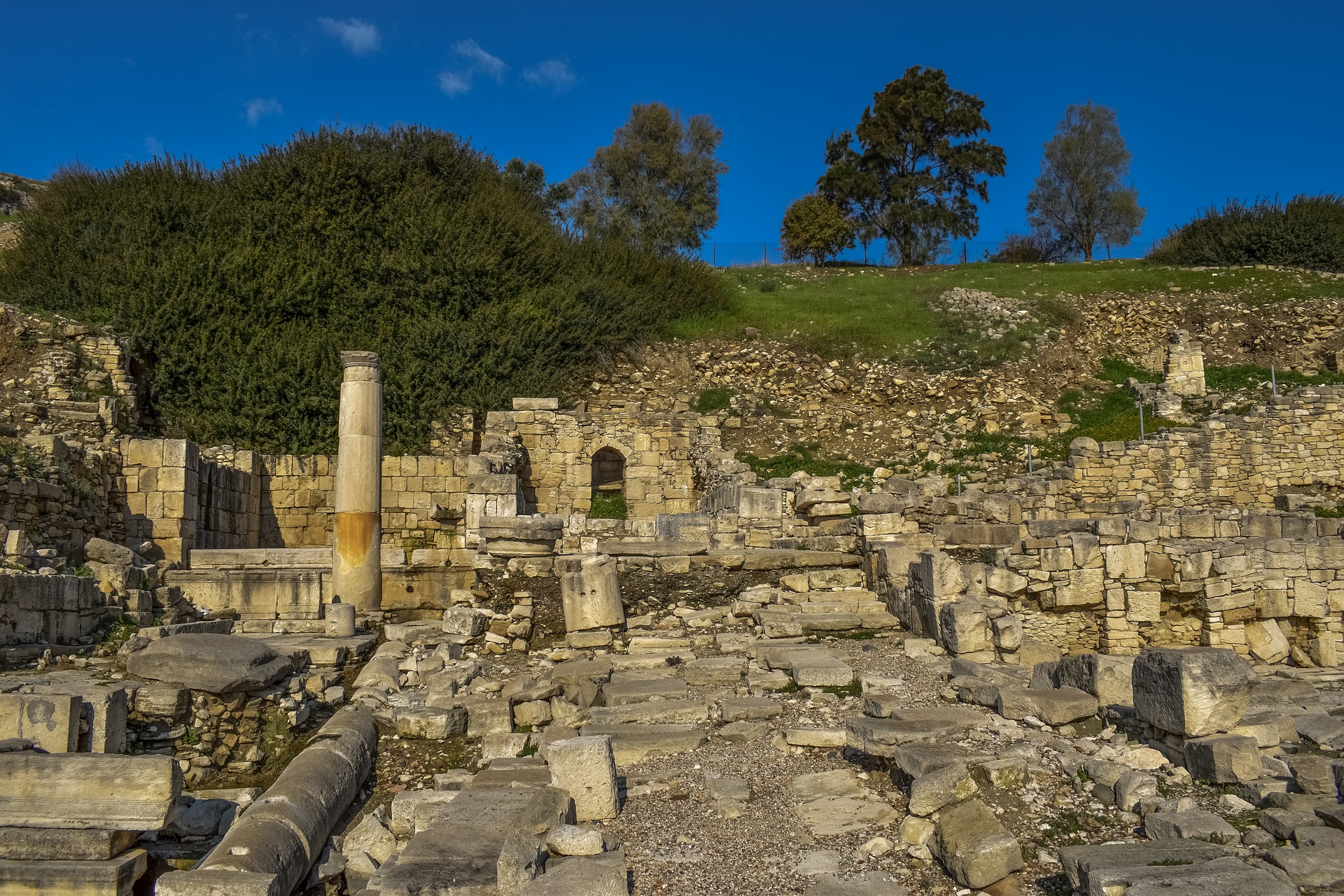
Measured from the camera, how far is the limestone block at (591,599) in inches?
390

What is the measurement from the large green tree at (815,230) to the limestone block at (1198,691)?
3471cm

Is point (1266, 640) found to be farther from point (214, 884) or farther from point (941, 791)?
point (214, 884)

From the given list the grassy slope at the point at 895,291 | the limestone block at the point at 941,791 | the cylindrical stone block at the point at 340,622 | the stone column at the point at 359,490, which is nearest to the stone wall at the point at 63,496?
the stone column at the point at 359,490

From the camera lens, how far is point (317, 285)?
2367 centimetres

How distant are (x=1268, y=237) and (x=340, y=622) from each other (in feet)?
115

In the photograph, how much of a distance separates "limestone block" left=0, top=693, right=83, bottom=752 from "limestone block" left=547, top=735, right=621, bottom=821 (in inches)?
117

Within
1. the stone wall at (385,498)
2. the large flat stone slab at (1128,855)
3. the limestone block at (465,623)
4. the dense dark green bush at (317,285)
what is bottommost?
the large flat stone slab at (1128,855)

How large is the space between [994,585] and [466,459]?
12.1 meters

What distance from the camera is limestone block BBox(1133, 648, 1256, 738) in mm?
5680

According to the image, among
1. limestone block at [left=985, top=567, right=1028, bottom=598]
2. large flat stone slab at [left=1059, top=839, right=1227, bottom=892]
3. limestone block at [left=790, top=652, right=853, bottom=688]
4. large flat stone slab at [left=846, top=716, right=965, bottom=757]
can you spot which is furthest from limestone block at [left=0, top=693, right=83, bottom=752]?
limestone block at [left=985, top=567, right=1028, bottom=598]

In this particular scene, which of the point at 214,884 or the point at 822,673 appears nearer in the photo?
the point at 214,884

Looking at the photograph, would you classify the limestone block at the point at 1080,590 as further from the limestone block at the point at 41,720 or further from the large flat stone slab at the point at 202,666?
the limestone block at the point at 41,720

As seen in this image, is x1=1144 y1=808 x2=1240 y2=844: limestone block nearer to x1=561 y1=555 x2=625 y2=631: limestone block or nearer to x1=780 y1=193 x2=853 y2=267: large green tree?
x1=561 y1=555 x2=625 y2=631: limestone block

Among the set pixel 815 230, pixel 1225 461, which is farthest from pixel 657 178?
pixel 1225 461
